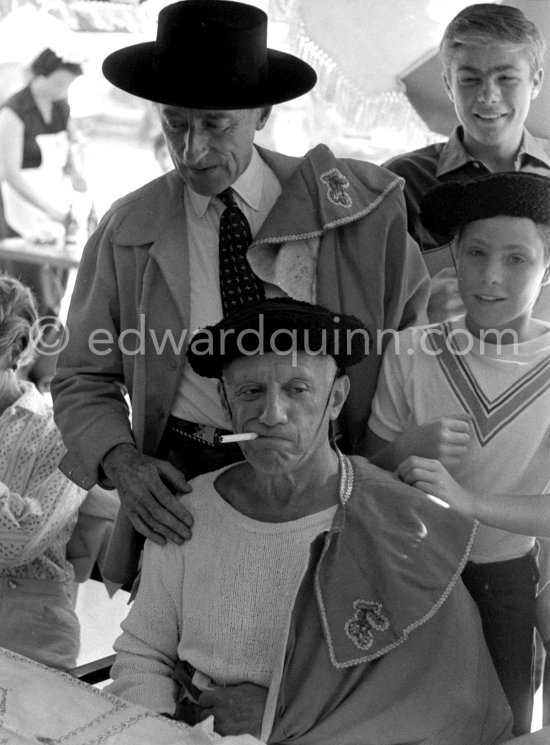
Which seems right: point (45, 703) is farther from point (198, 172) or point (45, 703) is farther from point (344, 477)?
point (198, 172)

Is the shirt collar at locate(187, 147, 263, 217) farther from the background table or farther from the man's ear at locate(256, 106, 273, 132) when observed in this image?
the background table

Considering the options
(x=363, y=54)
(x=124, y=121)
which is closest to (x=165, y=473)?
(x=363, y=54)

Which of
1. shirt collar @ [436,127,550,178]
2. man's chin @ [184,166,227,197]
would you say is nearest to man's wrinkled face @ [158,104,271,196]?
man's chin @ [184,166,227,197]

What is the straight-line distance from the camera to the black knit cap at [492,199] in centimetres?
184

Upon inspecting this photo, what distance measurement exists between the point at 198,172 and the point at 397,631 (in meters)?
0.89

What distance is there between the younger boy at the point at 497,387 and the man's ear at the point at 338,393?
0.43ft

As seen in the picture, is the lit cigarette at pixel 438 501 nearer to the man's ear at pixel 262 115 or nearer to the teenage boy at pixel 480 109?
the teenage boy at pixel 480 109

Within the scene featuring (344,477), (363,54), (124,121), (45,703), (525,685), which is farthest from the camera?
(124,121)

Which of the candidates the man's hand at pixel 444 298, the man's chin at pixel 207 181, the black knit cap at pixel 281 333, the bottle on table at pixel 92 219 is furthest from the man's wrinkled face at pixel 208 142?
the bottle on table at pixel 92 219

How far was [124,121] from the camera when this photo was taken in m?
3.87

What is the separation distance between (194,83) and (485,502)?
0.89 metres

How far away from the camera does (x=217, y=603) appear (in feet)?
5.61

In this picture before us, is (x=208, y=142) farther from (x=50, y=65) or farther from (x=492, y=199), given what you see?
(x=50, y=65)

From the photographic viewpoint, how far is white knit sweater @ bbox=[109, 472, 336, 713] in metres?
1.69
